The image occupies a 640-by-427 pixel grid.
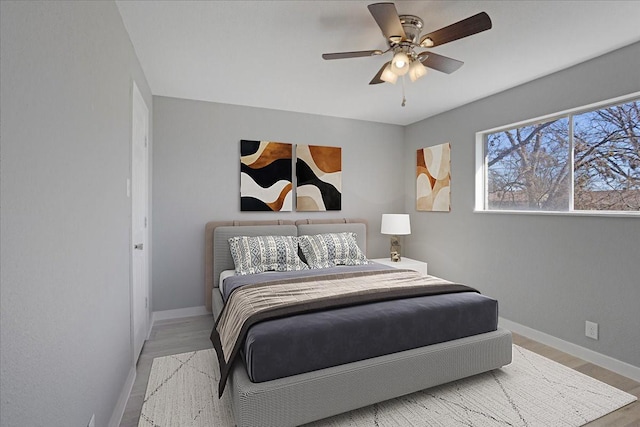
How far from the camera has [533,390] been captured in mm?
2264

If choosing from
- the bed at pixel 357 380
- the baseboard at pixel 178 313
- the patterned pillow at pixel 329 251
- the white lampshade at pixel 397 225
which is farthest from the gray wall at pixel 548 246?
the baseboard at pixel 178 313

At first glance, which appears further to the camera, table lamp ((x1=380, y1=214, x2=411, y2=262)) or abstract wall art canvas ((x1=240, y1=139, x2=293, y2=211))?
table lamp ((x1=380, y1=214, x2=411, y2=262))

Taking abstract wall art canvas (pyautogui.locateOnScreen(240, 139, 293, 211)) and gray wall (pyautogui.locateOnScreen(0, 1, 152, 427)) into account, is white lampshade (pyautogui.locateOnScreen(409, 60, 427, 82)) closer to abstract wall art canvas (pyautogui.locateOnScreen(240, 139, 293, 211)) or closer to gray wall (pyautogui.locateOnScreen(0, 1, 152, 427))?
gray wall (pyautogui.locateOnScreen(0, 1, 152, 427))

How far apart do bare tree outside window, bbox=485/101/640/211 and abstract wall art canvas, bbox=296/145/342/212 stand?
6.14 feet

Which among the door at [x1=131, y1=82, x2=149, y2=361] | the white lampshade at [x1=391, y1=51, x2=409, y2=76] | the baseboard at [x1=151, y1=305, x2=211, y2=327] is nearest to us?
the white lampshade at [x1=391, y1=51, x2=409, y2=76]

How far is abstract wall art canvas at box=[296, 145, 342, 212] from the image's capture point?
4.29 metres

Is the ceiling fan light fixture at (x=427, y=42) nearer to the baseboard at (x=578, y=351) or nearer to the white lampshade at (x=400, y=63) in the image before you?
the white lampshade at (x=400, y=63)

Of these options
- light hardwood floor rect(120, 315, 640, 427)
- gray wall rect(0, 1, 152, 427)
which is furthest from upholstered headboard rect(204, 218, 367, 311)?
gray wall rect(0, 1, 152, 427)

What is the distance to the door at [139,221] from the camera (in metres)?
2.58

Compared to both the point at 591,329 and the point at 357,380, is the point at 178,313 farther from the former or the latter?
the point at 591,329

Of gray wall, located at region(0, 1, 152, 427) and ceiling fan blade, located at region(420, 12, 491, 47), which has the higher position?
ceiling fan blade, located at region(420, 12, 491, 47)

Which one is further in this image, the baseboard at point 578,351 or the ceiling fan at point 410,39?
the baseboard at point 578,351

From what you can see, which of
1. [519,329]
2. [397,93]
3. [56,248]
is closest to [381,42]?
[397,93]

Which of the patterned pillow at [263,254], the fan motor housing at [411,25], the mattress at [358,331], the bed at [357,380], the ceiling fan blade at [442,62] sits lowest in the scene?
the bed at [357,380]
